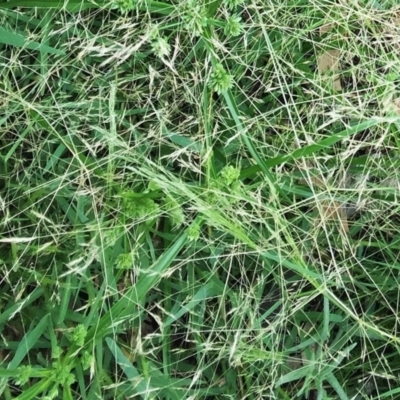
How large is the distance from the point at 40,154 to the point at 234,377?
0.44 m

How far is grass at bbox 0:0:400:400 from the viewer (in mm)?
917

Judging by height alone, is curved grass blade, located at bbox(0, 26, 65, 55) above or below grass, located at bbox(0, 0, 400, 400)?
above

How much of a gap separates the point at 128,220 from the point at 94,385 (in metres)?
0.24

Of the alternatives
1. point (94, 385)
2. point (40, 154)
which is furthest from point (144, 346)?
point (40, 154)

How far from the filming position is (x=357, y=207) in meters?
0.98

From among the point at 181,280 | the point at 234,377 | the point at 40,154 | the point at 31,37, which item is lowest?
the point at 234,377

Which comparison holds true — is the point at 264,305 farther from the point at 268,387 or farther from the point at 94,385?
the point at 94,385

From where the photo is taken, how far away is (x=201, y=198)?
893mm

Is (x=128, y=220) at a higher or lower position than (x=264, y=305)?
higher

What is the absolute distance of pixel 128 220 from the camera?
0.93m

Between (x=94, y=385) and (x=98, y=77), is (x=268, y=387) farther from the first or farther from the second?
(x=98, y=77)

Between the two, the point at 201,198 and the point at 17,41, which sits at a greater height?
the point at 17,41

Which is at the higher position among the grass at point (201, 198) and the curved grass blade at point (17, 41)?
the curved grass blade at point (17, 41)

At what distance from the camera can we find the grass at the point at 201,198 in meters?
0.92
